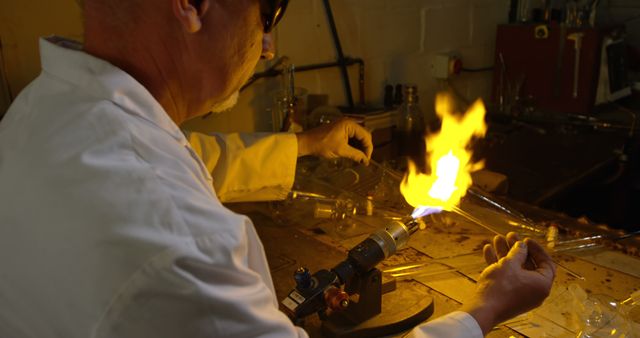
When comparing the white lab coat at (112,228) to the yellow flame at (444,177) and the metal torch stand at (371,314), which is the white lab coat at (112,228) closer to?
the metal torch stand at (371,314)

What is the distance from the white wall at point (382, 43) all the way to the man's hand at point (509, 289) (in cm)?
123

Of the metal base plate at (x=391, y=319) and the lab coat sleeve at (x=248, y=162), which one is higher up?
Result: the lab coat sleeve at (x=248, y=162)

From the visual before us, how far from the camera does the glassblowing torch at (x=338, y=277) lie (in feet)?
3.18

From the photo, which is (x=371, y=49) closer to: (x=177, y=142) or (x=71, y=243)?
(x=177, y=142)

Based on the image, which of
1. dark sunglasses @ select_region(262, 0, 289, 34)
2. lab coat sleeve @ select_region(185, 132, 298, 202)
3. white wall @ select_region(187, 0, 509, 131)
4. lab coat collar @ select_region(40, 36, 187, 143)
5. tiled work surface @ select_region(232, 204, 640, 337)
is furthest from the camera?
white wall @ select_region(187, 0, 509, 131)

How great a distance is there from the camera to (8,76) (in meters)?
1.52

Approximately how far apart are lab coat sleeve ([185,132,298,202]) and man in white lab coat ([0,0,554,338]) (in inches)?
19.2

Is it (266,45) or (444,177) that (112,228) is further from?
A: (444,177)

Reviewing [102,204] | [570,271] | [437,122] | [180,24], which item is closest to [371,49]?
[437,122]

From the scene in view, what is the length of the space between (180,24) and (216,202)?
26 cm

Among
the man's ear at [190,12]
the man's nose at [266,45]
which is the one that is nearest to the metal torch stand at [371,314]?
the man's nose at [266,45]

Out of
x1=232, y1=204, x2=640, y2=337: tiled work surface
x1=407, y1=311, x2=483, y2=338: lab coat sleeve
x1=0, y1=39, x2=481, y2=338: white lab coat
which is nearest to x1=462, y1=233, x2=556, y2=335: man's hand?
x1=407, y1=311, x2=483, y2=338: lab coat sleeve

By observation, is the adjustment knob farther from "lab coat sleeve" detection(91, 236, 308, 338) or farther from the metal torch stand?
"lab coat sleeve" detection(91, 236, 308, 338)

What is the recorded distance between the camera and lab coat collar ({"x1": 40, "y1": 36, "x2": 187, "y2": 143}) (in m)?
0.71
